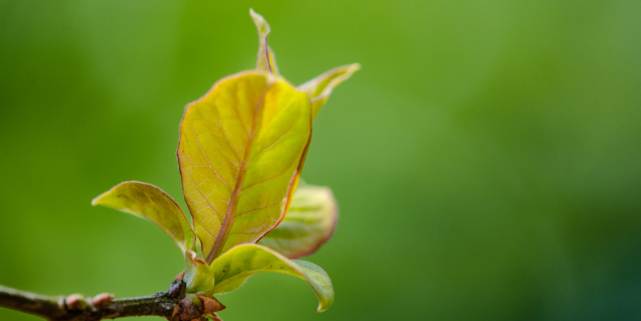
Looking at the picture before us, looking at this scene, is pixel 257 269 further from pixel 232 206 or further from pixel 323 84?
pixel 323 84

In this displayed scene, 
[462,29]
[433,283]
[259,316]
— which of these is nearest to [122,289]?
[259,316]

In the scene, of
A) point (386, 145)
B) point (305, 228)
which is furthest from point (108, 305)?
point (386, 145)

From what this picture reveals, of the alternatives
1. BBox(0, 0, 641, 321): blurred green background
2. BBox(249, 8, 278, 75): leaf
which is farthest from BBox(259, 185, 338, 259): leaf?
BBox(0, 0, 641, 321): blurred green background

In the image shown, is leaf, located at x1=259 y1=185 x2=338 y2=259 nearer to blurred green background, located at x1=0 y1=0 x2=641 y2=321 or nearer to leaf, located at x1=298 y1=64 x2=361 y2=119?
leaf, located at x1=298 y1=64 x2=361 y2=119

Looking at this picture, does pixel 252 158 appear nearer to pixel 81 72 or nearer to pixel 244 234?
pixel 244 234

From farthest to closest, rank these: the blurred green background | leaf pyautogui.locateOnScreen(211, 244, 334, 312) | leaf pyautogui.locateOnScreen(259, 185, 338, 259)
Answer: the blurred green background
leaf pyautogui.locateOnScreen(259, 185, 338, 259)
leaf pyautogui.locateOnScreen(211, 244, 334, 312)

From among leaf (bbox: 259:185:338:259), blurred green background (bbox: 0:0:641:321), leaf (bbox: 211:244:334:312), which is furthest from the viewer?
blurred green background (bbox: 0:0:641:321)

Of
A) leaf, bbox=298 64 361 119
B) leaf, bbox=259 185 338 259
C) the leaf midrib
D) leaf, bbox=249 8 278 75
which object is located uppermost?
leaf, bbox=249 8 278 75

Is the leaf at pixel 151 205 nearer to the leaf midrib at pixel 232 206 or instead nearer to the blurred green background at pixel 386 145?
the leaf midrib at pixel 232 206
